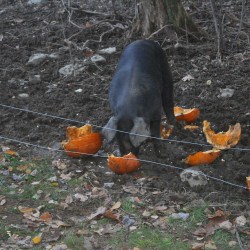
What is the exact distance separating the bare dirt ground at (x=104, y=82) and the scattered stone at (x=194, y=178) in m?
0.07

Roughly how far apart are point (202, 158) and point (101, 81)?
3.01m

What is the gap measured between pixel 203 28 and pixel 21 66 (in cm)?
344

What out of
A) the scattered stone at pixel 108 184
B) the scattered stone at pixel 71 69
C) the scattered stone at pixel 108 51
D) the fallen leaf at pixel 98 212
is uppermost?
the fallen leaf at pixel 98 212

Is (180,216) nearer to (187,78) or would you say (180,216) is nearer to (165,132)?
(165,132)

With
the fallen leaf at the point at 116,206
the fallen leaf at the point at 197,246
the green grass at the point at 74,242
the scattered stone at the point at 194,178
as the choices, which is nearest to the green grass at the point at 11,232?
the green grass at the point at 74,242

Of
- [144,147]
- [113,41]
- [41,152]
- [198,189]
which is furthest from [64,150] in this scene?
[113,41]

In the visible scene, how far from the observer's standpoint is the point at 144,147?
7.72 m

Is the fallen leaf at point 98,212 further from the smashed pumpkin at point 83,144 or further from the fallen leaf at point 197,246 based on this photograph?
the smashed pumpkin at point 83,144

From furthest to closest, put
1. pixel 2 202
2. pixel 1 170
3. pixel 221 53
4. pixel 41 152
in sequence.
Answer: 1. pixel 221 53
2. pixel 41 152
3. pixel 1 170
4. pixel 2 202

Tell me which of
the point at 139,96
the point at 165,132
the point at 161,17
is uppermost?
the point at 139,96

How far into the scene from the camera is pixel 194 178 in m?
6.57

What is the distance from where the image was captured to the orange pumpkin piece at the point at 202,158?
699cm

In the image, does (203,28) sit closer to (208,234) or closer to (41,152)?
(41,152)

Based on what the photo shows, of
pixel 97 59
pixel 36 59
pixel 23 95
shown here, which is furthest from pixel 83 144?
pixel 36 59
